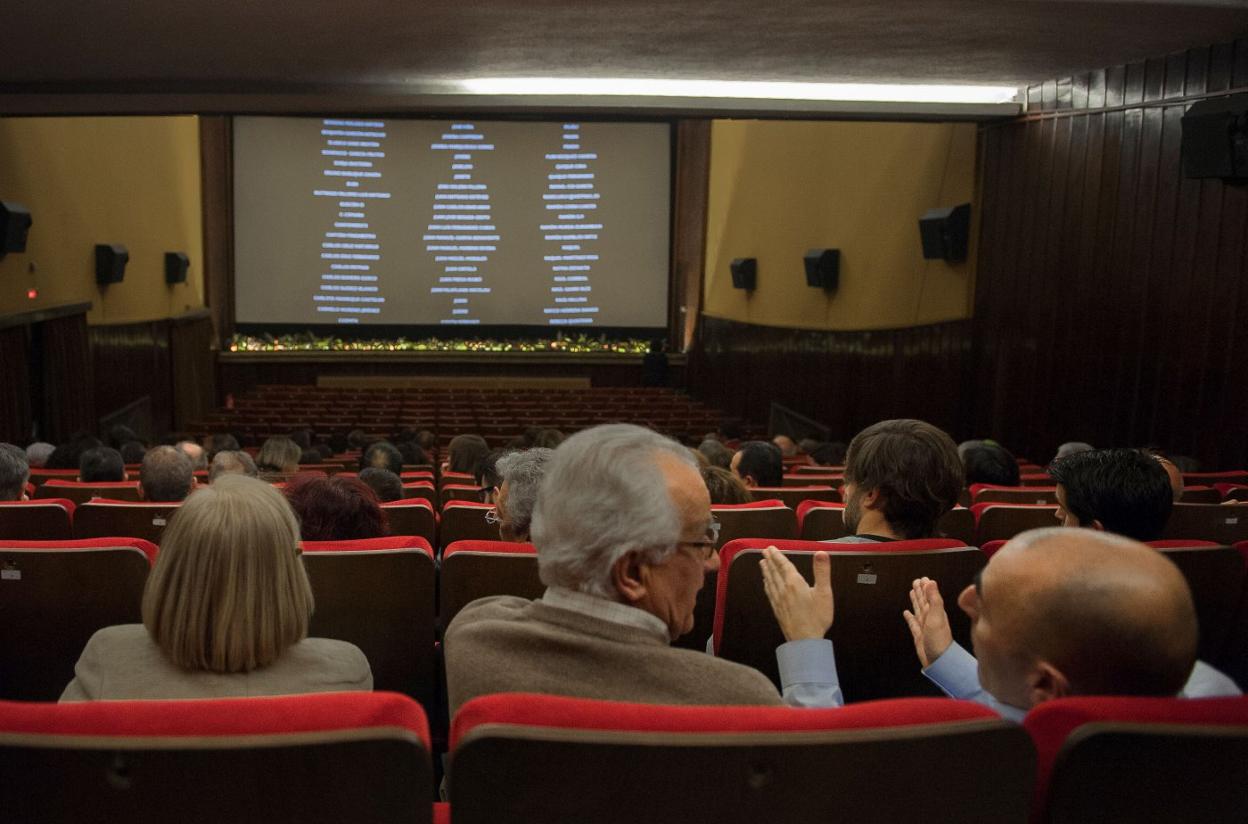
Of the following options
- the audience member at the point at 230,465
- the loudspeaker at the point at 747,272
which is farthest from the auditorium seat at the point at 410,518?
the loudspeaker at the point at 747,272

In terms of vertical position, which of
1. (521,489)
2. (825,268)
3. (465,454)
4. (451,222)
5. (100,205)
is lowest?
(465,454)

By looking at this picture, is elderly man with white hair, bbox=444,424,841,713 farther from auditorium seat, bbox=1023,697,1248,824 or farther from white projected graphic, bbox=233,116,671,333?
white projected graphic, bbox=233,116,671,333

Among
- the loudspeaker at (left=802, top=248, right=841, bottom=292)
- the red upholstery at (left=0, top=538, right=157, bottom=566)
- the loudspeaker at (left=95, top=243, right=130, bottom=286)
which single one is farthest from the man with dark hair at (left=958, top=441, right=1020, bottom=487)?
the loudspeaker at (left=95, top=243, right=130, bottom=286)

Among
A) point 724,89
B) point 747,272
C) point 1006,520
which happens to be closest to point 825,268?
point 747,272

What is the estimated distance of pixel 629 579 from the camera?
1.49m

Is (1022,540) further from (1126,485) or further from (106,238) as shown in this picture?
(106,238)

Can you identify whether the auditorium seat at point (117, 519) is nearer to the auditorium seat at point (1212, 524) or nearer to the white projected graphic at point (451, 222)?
the auditorium seat at point (1212, 524)

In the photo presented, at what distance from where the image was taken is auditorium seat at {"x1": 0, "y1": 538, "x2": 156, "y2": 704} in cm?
237

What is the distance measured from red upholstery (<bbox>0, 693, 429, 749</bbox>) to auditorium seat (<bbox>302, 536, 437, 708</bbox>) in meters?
1.35

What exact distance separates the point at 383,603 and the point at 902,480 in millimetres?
1230

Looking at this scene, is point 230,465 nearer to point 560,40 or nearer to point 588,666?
point 588,666

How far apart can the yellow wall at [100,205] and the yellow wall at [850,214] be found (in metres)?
8.14

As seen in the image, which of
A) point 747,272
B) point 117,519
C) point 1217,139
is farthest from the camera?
point 747,272

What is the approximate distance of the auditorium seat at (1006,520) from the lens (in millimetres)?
3541
